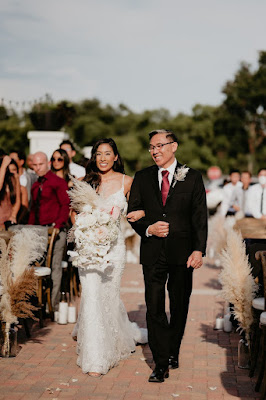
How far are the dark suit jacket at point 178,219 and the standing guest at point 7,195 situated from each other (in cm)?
340

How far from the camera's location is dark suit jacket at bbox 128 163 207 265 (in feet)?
18.7

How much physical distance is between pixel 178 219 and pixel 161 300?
715 millimetres

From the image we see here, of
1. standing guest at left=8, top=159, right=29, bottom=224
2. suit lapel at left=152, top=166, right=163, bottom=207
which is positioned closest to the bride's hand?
suit lapel at left=152, top=166, right=163, bottom=207

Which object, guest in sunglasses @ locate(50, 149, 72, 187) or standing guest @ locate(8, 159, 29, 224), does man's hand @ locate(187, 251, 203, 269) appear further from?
standing guest @ locate(8, 159, 29, 224)

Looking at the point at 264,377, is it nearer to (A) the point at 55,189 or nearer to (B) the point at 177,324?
(B) the point at 177,324

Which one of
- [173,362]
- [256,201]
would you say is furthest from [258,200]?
[173,362]

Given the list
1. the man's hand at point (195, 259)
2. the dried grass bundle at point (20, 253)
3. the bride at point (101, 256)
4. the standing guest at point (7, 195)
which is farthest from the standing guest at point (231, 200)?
the man's hand at point (195, 259)

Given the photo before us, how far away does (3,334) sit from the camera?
6539mm

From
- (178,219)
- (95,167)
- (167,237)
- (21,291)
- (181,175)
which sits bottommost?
(21,291)

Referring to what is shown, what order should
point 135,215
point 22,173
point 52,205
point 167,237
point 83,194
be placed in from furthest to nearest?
point 22,173
point 52,205
point 83,194
point 135,215
point 167,237

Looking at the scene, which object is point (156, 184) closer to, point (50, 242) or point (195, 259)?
point (195, 259)

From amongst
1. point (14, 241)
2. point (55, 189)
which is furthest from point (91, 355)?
point (55, 189)

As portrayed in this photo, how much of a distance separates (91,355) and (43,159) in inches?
140

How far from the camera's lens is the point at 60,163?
952 cm
